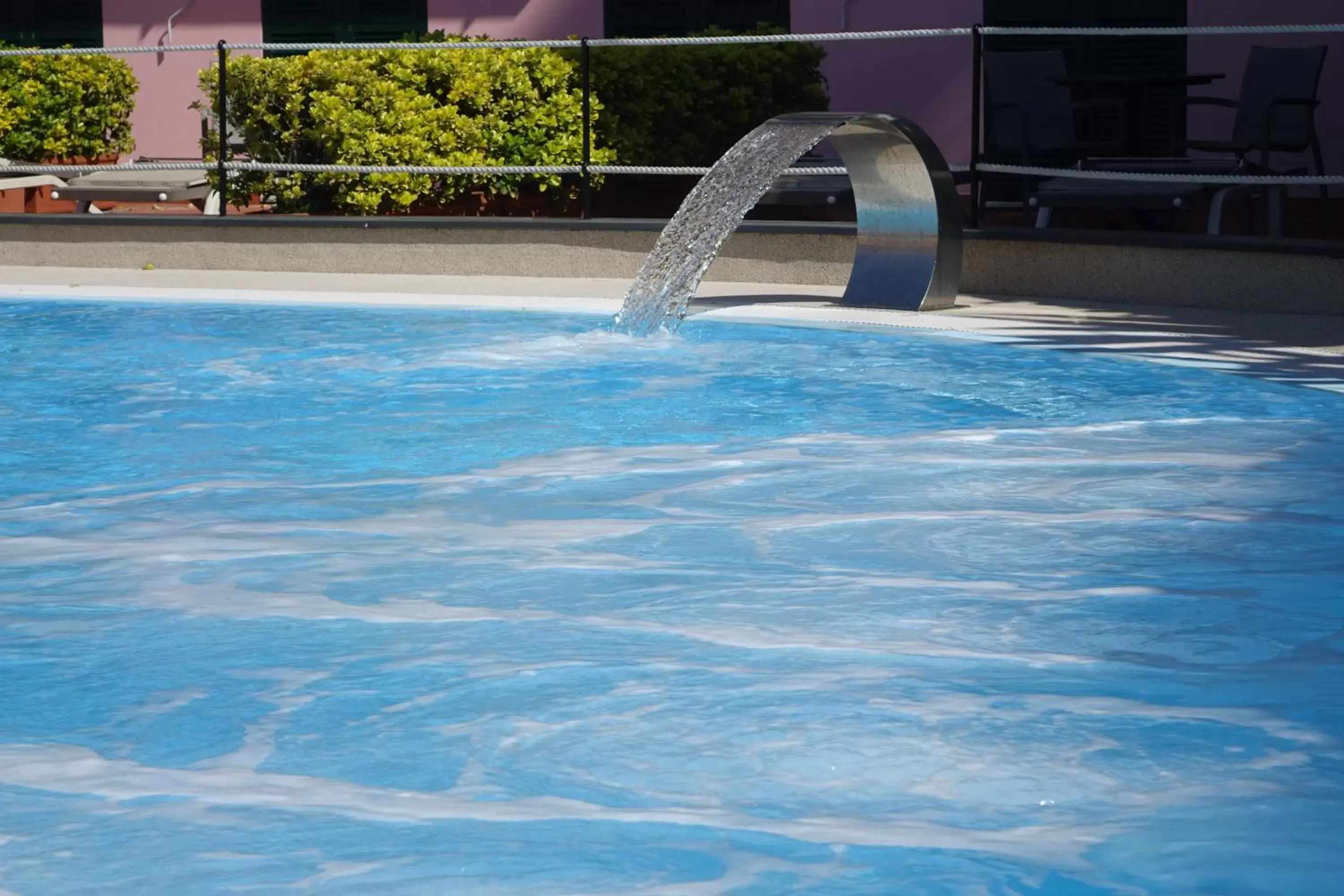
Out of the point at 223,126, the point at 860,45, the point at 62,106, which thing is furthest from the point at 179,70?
the point at 860,45

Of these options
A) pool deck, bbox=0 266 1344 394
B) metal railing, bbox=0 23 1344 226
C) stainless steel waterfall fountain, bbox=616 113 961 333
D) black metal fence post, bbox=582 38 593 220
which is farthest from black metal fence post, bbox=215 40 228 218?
stainless steel waterfall fountain, bbox=616 113 961 333

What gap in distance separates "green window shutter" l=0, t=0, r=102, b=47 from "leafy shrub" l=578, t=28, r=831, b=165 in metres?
7.42

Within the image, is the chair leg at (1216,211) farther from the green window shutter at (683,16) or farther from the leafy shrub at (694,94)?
the green window shutter at (683,16)

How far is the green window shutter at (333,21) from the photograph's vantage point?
17.2 metres

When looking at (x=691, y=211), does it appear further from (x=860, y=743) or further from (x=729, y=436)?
(x=860, y=743)

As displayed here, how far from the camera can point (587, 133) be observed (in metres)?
11.8

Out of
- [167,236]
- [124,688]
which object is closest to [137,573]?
[124,688]

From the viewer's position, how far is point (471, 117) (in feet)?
40.5

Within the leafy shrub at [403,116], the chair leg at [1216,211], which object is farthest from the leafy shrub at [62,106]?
the chair leg at [1216,211]

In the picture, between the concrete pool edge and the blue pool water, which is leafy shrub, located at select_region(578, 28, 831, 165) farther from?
the blue pool water

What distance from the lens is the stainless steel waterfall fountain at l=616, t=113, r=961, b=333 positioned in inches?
365

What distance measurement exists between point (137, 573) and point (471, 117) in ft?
24.7

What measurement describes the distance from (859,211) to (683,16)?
6.77 m

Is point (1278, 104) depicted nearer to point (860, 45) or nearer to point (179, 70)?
point (860, 45)
